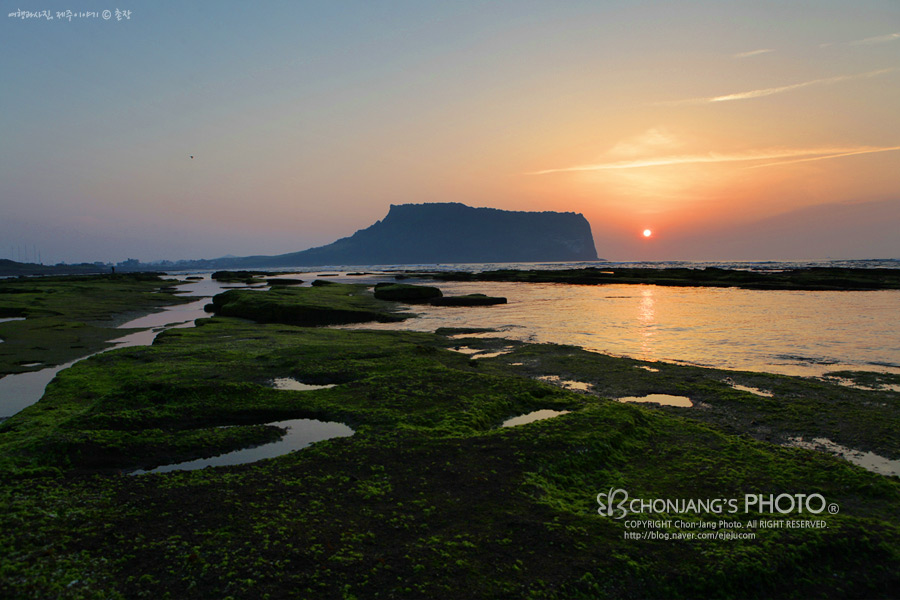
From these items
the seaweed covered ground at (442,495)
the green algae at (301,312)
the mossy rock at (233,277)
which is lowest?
the seaweed covered ground at (442,495)

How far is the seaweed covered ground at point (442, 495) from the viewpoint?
5.58m

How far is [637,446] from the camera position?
9516 millimetres

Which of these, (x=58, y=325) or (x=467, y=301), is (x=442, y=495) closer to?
(x=58, y=325)

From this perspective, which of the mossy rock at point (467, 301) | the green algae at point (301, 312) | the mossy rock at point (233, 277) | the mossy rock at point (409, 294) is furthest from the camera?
the mossy rock at point (233, 277)

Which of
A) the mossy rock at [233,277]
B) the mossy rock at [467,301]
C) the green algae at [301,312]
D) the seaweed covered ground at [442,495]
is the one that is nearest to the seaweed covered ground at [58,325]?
the green algae at [301,312]

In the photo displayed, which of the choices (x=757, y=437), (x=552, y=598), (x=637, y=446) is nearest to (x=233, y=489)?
(x=552, y=598)

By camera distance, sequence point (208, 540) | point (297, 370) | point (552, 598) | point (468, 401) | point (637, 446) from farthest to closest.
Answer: point (297, 370), point (468, 401), point (637, 446), point (208, 540), point (552, 598)

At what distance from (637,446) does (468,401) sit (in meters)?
4.35

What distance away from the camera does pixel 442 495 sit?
24.5ft

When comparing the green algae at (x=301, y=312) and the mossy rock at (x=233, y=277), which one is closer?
the green algae at (x=301, y=312)

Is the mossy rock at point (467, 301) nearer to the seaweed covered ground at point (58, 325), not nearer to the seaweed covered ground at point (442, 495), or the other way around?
the seaweed covered ground at point (58, 325)

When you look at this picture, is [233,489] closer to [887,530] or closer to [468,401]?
[468,401]

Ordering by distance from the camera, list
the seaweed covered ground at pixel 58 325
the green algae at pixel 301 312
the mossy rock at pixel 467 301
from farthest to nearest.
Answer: the mossy rock at pixel 467 301
the green algae at pixel 301 312
the seaweed covered ground at pixel 58 325

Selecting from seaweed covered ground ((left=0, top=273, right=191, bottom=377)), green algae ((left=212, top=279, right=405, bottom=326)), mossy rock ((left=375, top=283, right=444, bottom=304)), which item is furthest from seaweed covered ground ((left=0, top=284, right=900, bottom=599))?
mossy rock ((left=375, top=283, right=444, bottom=304))
